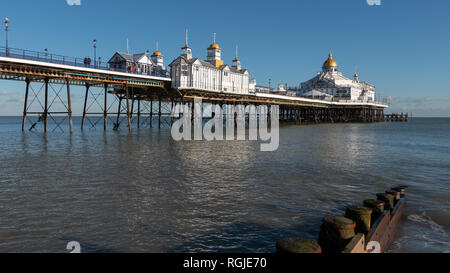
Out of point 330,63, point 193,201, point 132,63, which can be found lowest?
point 193,201

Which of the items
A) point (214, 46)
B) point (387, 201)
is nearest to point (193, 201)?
point (387, 201)

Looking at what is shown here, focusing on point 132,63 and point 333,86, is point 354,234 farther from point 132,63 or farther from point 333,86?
point 333,86

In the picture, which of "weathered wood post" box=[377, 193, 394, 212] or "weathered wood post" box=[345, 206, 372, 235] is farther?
"weathered wood post" box=[377, 193, 394, 212]

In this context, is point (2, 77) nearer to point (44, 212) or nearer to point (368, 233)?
point (44, 212)

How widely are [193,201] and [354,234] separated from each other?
6.47 metres

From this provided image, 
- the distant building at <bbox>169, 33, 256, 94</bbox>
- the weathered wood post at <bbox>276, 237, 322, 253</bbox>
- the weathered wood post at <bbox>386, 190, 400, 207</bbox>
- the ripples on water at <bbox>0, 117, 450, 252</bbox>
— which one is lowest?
the ripples on water at <bbox>0, 117, 450, 252</bbox>

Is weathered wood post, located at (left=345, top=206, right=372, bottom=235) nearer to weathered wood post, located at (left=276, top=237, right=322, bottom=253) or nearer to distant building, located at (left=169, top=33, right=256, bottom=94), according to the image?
weathered wood post, located at (left=276, top=237, right=322, bottom=253)

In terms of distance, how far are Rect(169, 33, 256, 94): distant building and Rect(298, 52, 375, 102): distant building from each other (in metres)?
50.7

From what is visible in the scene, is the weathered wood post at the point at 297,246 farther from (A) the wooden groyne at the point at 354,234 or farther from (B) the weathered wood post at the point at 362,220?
(B) the weathered wood post at the point at 362,220

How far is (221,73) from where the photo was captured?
59.8 m

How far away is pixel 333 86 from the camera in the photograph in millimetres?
117062

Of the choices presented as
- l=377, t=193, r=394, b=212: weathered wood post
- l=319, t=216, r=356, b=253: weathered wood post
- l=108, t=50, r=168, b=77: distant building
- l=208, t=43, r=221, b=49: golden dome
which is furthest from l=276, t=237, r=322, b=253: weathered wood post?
l=208, t=43, r=221, b=49: golden dome

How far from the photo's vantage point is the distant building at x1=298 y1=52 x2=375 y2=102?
11494 centimetres
